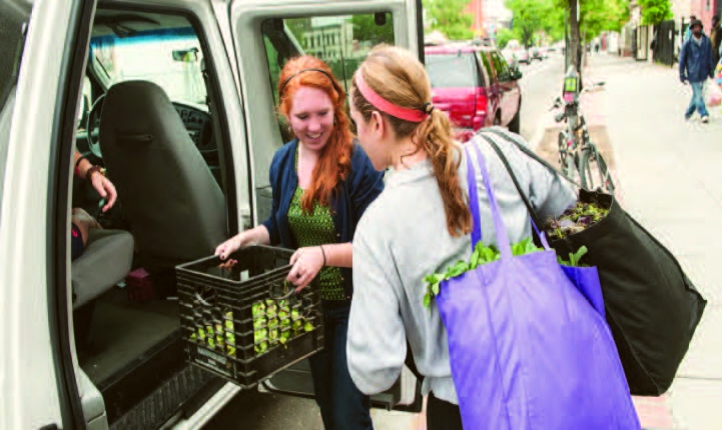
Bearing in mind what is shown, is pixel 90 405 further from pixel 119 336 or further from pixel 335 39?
pixel 335 39

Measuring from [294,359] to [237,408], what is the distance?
1784mm

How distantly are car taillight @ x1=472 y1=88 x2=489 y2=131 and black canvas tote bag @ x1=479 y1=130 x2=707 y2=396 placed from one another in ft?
27.0

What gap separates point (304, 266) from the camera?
2.30 m

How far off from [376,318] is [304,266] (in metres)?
0.59

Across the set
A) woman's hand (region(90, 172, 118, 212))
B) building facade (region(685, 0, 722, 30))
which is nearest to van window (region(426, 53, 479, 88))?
woman's hand (region(90, 172, 118, 212))

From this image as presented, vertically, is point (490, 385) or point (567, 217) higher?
point (567, 217)

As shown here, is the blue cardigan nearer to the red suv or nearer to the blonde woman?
the blonde woman

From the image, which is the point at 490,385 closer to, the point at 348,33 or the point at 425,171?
the point at 425,171

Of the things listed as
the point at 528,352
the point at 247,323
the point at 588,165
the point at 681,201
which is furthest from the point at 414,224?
the point at 681,201

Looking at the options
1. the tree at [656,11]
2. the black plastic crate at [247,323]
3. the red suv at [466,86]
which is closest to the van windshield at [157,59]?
the black plastic crate at [247,323]

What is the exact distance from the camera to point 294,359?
2.37m

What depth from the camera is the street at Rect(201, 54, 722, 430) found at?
3.79 m

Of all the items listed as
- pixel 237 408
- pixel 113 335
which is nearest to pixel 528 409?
pixel 113 335

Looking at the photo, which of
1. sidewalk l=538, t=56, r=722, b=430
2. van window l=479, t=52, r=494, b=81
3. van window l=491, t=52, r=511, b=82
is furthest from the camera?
Result: van window l=491, t=52, r=511, b=82
